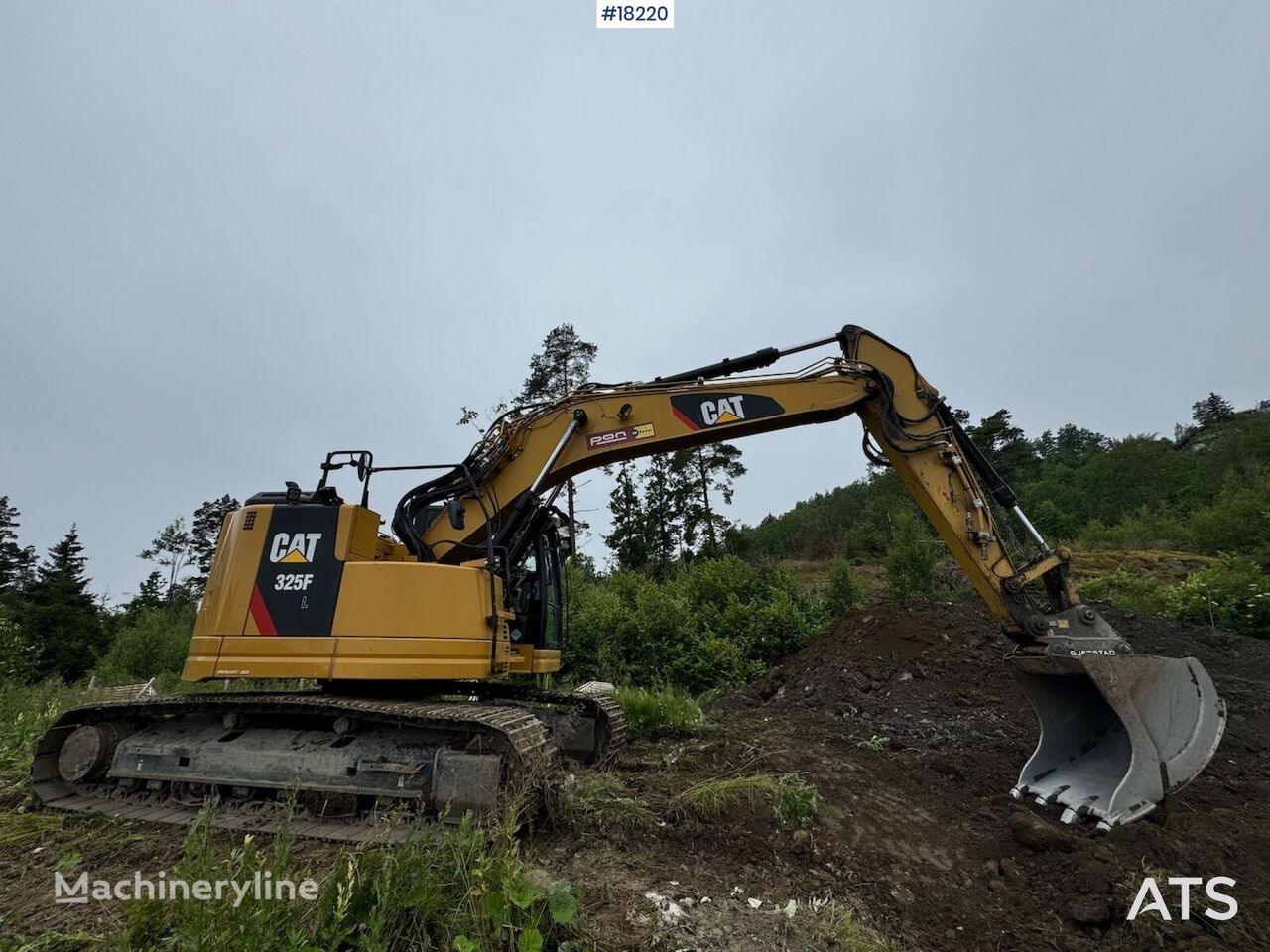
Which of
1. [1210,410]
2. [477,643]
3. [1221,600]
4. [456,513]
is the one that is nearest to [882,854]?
[477,643]

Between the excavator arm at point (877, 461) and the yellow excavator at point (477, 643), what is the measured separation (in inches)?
0.7

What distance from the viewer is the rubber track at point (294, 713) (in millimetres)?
4336

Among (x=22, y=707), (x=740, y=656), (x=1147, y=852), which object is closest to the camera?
(x=1147, y=852)

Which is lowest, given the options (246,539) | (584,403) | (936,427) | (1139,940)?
(1139,940)

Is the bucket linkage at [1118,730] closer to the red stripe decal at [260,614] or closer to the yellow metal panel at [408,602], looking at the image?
the yellow metal panel at [408,602]

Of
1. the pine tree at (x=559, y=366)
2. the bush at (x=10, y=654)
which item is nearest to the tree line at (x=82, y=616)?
the bush at (x=10, y=654)

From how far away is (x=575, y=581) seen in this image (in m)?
18.4

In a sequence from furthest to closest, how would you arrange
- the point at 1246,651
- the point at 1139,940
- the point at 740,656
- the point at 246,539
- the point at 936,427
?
the point at 740,656 < the point at 1246,651 < the point at 936,427 < the point at 246,539 < the point at 1139,940

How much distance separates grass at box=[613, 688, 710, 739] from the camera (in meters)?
7.79

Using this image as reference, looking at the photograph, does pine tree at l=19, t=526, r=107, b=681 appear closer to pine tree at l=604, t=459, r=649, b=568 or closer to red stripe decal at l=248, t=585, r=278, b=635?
pine tree at l=604, t=459, r=649, b=568

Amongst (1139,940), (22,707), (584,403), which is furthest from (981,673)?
(22,707)

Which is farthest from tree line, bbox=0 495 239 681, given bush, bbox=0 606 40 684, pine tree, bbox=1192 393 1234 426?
pine tree, bbox=1192 393 1234 426

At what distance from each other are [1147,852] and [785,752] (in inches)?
109

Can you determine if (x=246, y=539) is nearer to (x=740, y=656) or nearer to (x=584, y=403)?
(x=584, y=403)
